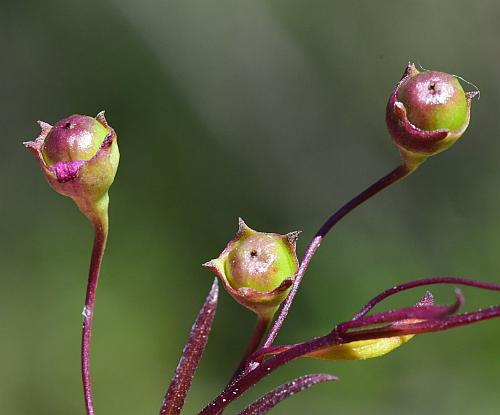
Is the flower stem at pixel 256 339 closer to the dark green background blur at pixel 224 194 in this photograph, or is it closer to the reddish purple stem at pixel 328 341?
the reddish purple stem at pixel 328 341

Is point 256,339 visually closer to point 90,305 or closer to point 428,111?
point 90,305

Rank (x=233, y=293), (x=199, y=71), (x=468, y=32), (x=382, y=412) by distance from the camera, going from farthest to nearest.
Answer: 1. (x=468, y=32)
2. (x=199, y=71)
3. (x=382, y=412)
4. (x=233, y=293)

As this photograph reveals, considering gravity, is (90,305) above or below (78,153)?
below

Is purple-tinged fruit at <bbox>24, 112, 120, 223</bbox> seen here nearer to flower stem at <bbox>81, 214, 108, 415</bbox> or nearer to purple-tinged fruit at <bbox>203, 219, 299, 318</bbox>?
flower stem at <bbox>81, 214, 108, 415</bbox>

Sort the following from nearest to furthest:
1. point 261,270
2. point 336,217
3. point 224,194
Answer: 1. point 261,270
2. point 336,217
3. point 224,194

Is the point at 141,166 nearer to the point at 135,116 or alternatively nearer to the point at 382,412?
the point at 135,116

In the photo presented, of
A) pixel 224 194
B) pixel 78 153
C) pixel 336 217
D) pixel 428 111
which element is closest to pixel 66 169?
pixel 78 153

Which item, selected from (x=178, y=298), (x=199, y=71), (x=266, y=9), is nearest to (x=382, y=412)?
(x=178, y=298)
